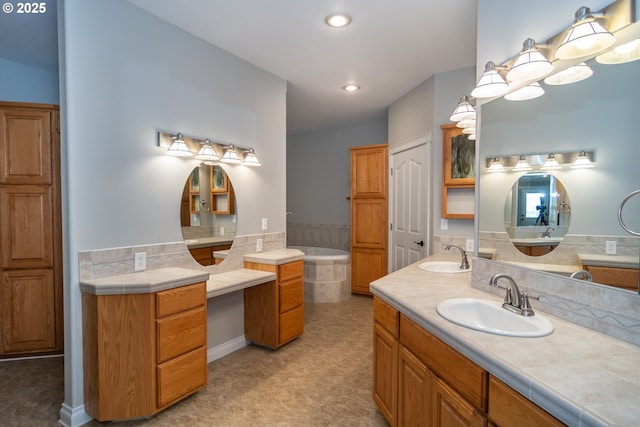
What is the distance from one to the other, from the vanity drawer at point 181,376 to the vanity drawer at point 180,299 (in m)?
0.33

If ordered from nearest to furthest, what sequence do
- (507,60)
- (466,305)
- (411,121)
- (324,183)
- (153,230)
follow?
1. (466,305)
2. (507,60)
3. (153,230)
4. (411,121)
5. (324,183)

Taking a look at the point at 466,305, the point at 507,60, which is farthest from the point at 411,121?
the point at 466,305

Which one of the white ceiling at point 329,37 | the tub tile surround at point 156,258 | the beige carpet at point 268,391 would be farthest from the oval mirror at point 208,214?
the white ceiling at point 329,37

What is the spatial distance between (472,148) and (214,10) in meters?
2.55

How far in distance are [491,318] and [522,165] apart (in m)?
0.83

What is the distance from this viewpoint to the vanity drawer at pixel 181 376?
211 centimetres

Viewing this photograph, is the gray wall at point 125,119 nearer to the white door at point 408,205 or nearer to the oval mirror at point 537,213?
the white door at point 408,205

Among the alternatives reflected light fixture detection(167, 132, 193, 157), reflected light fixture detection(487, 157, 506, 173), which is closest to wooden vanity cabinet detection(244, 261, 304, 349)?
reflected light fixture detection(167, 132, 193, 157)

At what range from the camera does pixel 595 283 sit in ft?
4.45

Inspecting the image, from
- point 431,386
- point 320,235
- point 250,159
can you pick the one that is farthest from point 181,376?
point 320,235

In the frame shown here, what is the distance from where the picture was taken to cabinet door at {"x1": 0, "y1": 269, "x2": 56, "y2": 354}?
9.81 feet

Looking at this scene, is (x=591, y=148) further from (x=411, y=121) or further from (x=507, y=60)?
(x=411, y=121)

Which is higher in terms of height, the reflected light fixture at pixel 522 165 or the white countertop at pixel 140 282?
the reflected light fixture at pixel 522 165

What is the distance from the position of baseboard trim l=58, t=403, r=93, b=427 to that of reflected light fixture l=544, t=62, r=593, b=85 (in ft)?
10.7
